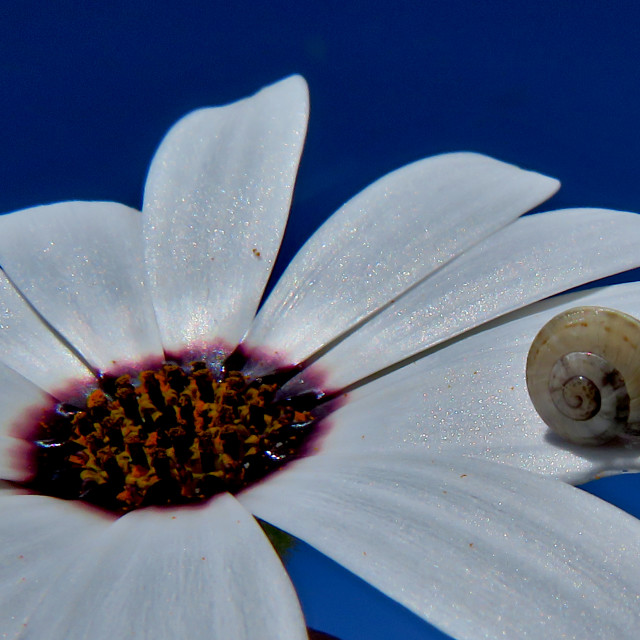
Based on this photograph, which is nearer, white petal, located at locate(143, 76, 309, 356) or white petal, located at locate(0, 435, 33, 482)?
white petal, located at locate(0, 435, 33, 482)

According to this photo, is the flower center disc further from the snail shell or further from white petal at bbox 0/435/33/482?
the snail shell

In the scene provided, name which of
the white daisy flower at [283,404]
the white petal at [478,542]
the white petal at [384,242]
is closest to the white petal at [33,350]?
the white daisy flower at [283,404]

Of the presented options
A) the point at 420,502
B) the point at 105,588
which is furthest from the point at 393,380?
the point at 105,588

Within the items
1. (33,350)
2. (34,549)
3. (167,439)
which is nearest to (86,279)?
(33,350)

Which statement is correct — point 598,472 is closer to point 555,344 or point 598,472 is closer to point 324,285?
point 555,344

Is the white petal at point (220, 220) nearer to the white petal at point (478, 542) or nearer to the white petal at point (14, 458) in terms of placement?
the white petal at point (14, 458)

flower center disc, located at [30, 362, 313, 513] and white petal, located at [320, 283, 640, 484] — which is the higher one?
white petal, located at [320, 283, 640, 484]

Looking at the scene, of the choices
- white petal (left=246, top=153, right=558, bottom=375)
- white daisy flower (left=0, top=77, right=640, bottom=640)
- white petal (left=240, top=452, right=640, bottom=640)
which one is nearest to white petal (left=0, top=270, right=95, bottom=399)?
white daisy flower (left=0, top=77, right=640, bottom=640)
